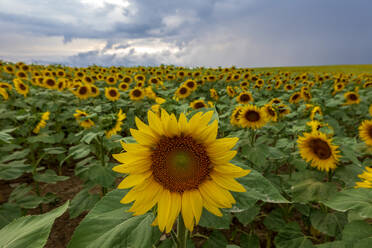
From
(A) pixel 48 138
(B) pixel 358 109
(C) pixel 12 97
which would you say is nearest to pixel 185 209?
(A) pixel 48 138

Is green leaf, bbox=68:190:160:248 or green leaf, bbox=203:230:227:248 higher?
green leaf, bbox=68:190:160:248

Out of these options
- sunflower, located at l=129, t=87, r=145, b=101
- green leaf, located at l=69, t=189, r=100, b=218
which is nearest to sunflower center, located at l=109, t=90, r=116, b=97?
sunflower, located at l=129, t=87, r=145, b=101

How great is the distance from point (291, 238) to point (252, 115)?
171cm

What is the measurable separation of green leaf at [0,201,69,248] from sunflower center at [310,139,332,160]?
8.81ft

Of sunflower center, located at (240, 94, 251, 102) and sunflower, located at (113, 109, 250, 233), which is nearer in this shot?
sunflower, located at (113, 109, 250, 233)

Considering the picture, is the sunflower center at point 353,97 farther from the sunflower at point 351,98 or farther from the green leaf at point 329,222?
the green leaf at point 329,222

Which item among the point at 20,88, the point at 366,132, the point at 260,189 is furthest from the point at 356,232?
the point at 20,88

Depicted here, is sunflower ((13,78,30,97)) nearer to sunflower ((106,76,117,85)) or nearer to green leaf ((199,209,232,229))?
sunflower ((106,76,117,85))

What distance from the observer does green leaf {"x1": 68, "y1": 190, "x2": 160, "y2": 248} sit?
98 cm

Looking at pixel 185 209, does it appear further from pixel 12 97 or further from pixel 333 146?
pixel 12 97

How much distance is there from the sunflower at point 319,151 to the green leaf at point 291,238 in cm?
74

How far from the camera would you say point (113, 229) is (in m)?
1.05

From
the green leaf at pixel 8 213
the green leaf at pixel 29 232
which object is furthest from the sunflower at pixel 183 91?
the green leaf at pixel 29 232

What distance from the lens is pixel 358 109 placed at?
22.2 feet
